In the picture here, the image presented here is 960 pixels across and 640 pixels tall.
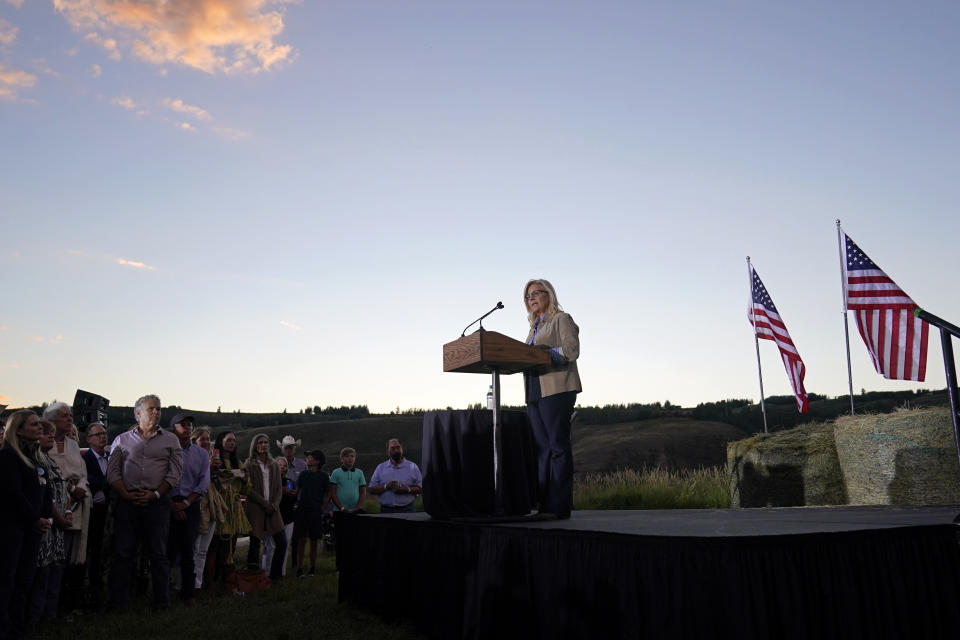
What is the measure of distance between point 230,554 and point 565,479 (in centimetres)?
500

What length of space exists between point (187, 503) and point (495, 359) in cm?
428

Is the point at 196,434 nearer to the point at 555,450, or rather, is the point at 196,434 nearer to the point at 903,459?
the point at 555,450

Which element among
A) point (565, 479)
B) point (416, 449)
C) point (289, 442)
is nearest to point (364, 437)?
point (416, 449)

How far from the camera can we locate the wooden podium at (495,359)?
184 inches

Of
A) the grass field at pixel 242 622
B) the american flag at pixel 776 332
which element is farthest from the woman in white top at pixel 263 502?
the american flag at pixel 776 332

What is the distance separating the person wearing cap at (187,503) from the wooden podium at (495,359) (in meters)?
3.66

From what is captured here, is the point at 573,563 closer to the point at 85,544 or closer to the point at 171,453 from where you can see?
the point at 171,453

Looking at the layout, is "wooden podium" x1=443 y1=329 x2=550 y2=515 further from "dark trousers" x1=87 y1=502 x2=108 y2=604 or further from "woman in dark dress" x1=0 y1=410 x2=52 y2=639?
"dark trousers" x1=87 y1=502 x2=108 y2=604

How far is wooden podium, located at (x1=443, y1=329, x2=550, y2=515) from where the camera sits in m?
4.68

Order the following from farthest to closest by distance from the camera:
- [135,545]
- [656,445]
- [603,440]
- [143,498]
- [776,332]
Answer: [603,440] < [656,445] < [776,332] < [135,545] < [143,498]

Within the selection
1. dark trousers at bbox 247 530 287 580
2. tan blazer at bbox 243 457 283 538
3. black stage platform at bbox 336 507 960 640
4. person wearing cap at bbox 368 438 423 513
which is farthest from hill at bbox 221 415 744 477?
black stage platform at bbox 336 507 960 640

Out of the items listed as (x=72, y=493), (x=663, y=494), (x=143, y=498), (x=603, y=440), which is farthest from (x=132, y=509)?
(x=603, y=440)

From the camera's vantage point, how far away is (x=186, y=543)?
7.31 metres

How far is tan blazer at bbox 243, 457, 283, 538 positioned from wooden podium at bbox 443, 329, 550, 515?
14.1ft
